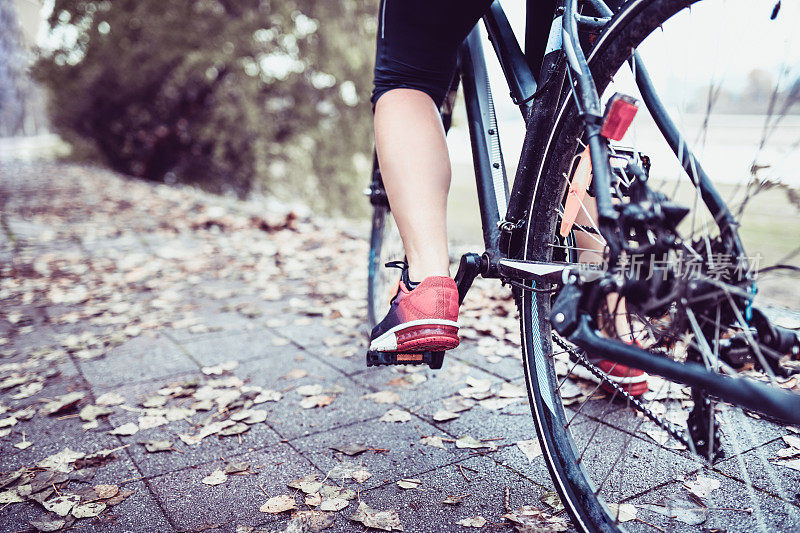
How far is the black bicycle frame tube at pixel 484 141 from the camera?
5.22ft

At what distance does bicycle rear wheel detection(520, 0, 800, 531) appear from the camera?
1016 mm

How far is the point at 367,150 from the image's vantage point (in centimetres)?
1058

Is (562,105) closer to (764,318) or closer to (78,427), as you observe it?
(764,318)

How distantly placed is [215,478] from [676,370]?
3.88 ft

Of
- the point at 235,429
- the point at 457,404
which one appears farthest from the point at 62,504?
the point at 457,404

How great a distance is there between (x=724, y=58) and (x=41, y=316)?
311cm

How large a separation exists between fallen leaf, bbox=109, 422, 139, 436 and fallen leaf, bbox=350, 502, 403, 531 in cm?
82

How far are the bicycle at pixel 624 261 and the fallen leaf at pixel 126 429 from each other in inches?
33.6

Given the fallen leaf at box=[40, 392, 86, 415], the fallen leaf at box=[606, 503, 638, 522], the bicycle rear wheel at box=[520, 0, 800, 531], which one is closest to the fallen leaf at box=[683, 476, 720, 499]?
the bicycle rear wheel at box=[520, 0, 800, 531]

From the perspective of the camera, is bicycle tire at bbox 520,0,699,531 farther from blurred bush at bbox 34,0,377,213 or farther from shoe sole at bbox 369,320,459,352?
blurred bush at bbox 34,0,377,213

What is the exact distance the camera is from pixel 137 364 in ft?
7.87

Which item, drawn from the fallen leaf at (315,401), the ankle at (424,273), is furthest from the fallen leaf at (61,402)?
the ankle at (424,273)

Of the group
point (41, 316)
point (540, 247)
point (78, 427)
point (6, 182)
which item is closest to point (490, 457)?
point (540, 247)

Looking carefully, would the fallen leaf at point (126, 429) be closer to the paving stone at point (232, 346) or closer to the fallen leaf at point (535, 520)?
the paving stone at point (232, 346)
